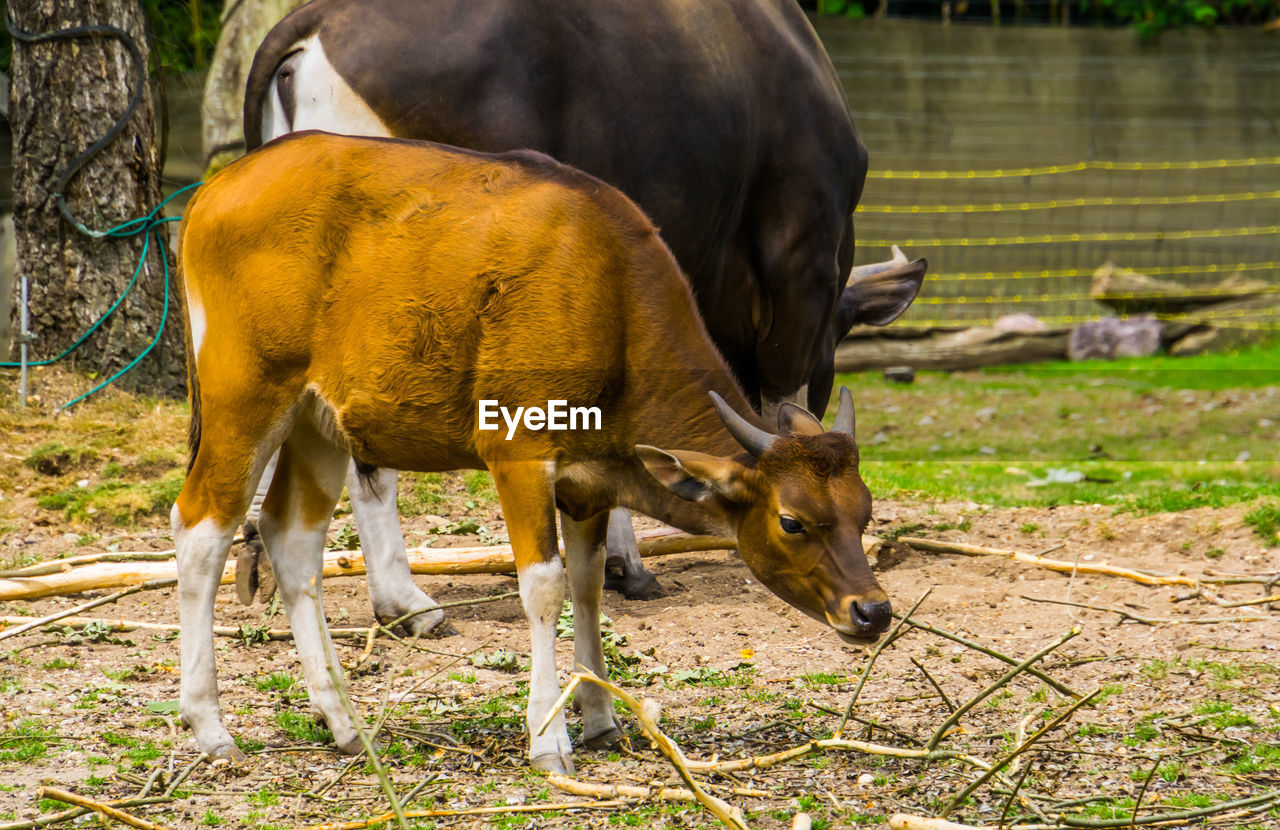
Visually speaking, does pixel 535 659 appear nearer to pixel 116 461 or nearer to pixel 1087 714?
pixel 1087 714

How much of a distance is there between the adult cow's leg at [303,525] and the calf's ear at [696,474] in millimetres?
1117

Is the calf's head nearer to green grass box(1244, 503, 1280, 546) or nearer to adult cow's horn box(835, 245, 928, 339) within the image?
adult cow's horn box(835, 245, 928, 339)

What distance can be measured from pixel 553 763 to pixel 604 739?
362 millimetres

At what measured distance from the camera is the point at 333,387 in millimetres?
3818

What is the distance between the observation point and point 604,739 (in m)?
4.02

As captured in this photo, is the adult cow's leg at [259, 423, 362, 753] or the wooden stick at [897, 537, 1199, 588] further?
the wooden stick at [897, 537, 1199, 588]

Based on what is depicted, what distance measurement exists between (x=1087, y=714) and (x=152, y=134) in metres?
6.33

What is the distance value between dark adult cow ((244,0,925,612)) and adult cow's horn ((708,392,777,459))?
1.60 m

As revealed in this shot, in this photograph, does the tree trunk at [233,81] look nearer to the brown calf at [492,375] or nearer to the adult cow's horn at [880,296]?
the adult cow's horn at [880,296]

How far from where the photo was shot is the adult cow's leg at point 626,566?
5.72 meters

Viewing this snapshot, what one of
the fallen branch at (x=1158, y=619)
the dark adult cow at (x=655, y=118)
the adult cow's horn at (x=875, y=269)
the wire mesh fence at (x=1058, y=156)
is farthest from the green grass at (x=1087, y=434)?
the dark adult cow at (x=655, y=118)

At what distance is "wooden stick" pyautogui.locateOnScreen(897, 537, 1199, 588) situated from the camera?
5695mm

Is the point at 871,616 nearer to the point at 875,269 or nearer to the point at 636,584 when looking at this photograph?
the point at 636,584

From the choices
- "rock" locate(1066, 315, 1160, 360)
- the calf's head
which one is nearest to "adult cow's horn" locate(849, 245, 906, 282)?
the calf's head
